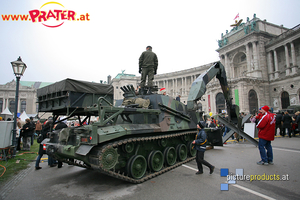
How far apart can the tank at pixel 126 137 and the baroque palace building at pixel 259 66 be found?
25.7 m

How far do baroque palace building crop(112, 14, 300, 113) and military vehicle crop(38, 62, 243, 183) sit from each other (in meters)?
25.6

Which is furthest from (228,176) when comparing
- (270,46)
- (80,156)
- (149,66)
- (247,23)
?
(247,23)

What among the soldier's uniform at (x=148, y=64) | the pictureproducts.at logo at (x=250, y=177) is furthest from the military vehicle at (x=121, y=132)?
the pictureproducts.at logo at (x=250, y=177)

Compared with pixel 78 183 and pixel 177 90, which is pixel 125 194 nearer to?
pixel 78 183

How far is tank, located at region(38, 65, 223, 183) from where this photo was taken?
4.15 meters

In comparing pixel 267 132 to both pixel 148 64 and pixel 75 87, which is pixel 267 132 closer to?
pixel 148 64

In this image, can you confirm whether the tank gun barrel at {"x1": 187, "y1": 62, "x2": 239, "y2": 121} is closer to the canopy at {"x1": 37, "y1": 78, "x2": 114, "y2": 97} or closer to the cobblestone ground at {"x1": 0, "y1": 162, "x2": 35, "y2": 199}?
the canopy at {"x1": 37, "y1": 78, "x2": 114, "y2": 97}

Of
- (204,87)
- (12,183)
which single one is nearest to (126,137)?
(12,183)

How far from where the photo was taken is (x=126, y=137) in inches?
190

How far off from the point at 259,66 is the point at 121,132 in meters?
41.0

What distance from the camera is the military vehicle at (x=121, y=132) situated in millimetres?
4176

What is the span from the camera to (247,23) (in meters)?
39.9

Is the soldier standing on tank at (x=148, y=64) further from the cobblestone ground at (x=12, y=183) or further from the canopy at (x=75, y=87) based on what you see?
the cobblestone ground at (x=12, y=183)

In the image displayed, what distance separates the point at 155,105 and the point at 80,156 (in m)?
2.94
